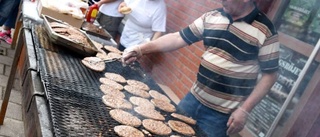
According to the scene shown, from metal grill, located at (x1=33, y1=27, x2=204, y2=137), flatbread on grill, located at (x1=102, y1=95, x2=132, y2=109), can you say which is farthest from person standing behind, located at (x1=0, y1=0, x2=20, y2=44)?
flatbread on grill, located at (x1=102, y1=95, x2=132, y2=109)

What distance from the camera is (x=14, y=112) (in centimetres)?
427

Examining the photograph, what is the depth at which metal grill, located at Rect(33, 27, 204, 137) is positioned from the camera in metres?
1.84

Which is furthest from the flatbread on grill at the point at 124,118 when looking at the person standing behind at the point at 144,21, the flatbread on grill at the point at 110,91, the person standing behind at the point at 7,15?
the person standing behind at the point at 7,15

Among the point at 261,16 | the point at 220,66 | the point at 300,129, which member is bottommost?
the point at 300,129

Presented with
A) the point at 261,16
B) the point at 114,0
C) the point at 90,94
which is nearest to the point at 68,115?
the point at 90,94

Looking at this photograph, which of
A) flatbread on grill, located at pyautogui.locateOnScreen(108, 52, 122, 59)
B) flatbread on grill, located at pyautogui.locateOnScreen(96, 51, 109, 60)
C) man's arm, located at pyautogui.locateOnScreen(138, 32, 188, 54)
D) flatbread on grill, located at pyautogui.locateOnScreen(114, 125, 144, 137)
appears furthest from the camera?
flatbread on grill, located at pyautogui.locateOnScreen(108, 52, 122, 59)

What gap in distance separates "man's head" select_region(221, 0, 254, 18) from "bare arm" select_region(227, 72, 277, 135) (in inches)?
22.7

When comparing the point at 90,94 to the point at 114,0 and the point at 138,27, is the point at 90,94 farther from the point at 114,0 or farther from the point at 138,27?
the point at 114,0

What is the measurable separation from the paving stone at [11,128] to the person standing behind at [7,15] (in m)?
3.05

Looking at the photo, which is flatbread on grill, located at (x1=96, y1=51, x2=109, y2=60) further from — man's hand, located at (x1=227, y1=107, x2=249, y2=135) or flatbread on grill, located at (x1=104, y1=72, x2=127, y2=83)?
man's hand, located at (x1=227, y1=107, x2=249, y2=135)

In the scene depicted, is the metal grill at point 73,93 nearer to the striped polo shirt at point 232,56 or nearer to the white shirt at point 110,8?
the striped polo shirt at point 232,56

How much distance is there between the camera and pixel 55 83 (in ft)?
7.45

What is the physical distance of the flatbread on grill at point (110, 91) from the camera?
2524 millimetres

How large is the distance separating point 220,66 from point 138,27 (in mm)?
2518
